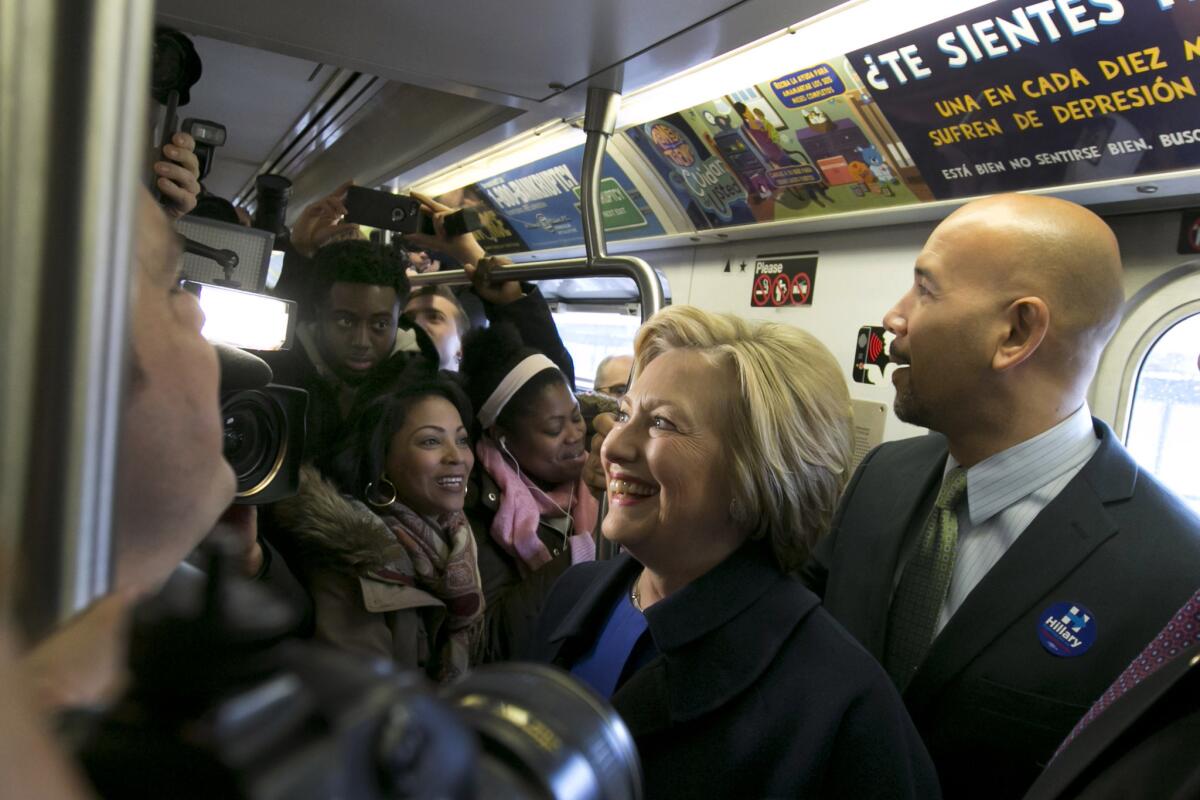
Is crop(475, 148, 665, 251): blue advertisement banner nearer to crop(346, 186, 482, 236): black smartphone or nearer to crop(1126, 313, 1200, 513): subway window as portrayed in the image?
crop(346, 186, 482, 236): black smartphone

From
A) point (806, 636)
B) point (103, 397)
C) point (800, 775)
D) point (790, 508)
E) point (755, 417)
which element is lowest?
point (800, 775)

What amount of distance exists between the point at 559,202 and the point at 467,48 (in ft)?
9.42

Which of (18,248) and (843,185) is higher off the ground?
(843,185)

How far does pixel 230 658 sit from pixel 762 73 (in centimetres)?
234

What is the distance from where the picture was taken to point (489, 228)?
18.3 ft

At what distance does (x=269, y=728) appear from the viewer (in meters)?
0.25

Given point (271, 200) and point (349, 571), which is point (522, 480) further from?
point (271, 200)

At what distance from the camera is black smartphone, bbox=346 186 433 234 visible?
2.05 metres

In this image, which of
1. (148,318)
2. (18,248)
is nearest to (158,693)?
(18,248)

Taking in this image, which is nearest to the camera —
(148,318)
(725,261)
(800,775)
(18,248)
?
(18,248)

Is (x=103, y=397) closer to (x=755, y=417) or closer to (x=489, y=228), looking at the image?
(x=755, y=417)

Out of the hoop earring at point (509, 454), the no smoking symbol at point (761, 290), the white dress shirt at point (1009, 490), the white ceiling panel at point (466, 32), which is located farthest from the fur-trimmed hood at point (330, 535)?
the no smoking symbol at point (761, 290)

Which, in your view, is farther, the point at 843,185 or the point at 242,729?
the point at 843,185

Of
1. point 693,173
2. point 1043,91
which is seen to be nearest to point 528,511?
point 1043,91
